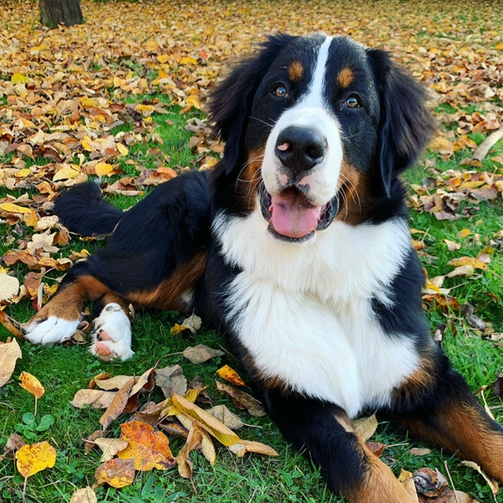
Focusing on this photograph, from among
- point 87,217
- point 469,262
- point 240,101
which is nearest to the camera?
point 240,101

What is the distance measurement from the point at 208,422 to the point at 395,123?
1690 millimetres

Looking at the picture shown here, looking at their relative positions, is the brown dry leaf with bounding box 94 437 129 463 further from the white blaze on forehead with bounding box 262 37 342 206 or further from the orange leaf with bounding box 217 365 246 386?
the white blaze on forehead with bounding box 262 37 342 206

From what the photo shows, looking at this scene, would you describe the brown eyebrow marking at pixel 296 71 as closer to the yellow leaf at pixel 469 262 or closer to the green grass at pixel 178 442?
the green grass at pixel 178 442

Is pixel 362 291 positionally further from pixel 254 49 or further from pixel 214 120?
pixel 254 49

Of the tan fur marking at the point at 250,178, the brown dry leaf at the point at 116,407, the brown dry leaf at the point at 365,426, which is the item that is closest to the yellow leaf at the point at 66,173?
the tan fur marking at the point at 250,178

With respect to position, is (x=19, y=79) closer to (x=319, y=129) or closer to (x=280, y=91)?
(x=280, y=91)

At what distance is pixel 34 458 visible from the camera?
2270 millimetres

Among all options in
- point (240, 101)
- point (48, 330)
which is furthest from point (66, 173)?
point (240, 101)

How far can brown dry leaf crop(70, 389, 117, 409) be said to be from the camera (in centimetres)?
264

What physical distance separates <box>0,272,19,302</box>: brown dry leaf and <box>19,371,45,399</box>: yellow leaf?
779 millimetres

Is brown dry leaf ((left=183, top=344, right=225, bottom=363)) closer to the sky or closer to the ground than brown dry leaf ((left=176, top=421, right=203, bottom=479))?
closer to the ground

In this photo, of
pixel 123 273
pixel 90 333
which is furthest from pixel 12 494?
pixel 123 273

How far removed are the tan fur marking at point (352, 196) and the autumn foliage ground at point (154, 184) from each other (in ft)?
2.98

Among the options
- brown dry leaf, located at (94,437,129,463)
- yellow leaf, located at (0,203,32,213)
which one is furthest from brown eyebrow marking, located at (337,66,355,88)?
yellow leaf, located at (0,203,32,213)
